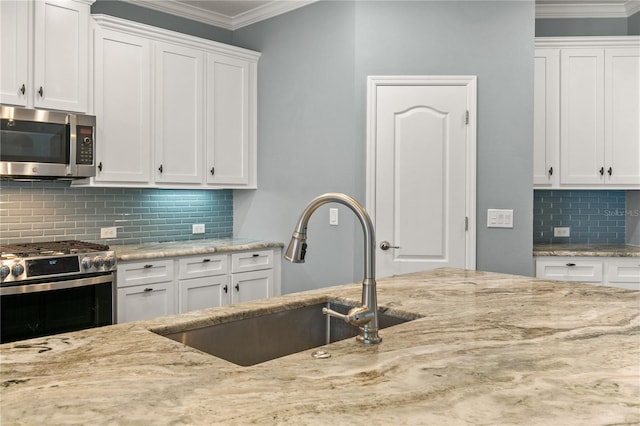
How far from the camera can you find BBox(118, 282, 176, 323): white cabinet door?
338cm

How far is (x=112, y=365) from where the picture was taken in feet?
3.95

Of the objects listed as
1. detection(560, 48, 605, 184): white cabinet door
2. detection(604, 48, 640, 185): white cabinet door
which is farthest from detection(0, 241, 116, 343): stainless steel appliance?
detection(604, 48, 640, 185): white cabinet door

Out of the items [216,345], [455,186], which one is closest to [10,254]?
[216,345]

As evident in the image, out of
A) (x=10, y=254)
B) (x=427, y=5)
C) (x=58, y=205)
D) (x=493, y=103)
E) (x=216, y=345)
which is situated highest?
(x=427, y=5)

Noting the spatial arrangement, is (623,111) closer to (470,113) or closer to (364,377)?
(470,113)

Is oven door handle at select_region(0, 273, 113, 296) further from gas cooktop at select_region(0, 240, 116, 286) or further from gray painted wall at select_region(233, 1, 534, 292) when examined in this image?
gray painted wall at select_region(233, 1, 534, 292)

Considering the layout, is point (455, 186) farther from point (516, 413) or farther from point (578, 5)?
point (516, 413)

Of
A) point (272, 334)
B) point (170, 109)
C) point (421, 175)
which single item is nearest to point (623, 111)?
point (421, 175)

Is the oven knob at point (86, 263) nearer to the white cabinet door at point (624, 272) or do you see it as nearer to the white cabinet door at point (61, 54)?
the white cabinet door at point (61, 54)

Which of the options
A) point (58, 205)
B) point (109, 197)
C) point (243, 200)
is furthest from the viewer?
point (243, 200)

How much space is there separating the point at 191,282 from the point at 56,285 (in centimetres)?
99

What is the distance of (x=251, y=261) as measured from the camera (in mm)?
4188

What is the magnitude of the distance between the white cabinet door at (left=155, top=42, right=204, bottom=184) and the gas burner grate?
2.62 ft

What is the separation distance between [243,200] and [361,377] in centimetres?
372
